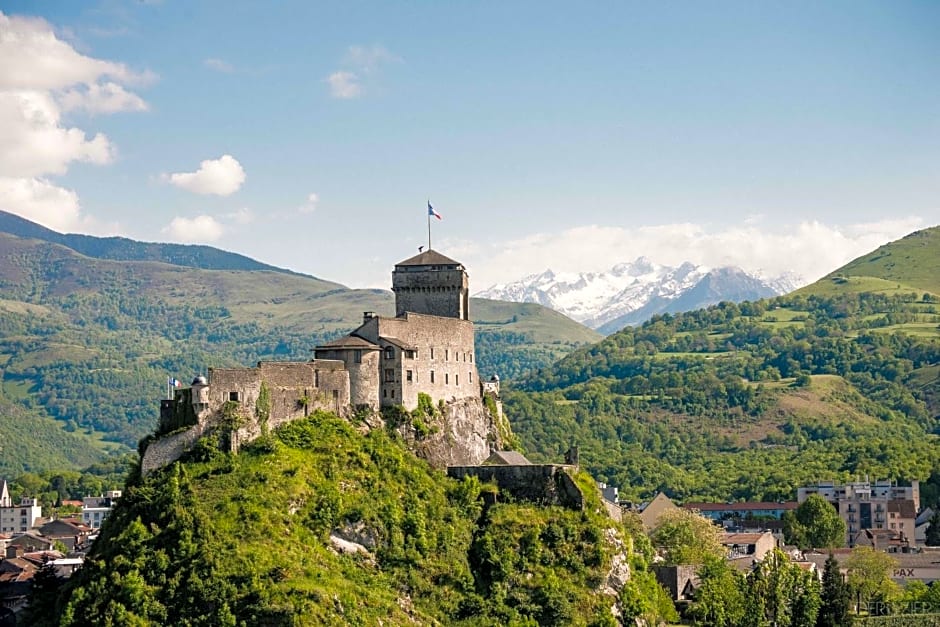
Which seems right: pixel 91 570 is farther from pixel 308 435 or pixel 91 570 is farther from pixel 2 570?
pixel 2 570

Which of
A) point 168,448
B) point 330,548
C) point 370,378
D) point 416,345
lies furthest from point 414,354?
point 168,448

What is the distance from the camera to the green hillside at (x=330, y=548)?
242ft

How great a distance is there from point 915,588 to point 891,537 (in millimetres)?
33554

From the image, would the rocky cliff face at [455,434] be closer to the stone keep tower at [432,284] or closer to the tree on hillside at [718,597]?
the stone keep tower at [432,284]

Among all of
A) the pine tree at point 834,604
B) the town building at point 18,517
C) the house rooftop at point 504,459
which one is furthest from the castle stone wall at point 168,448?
the town building at point 18,517

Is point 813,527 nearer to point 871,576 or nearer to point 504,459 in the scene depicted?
point 871,576

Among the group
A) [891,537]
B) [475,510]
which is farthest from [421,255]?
[891,537]

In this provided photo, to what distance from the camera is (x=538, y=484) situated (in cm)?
9131

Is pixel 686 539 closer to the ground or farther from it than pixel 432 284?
closer to the ground

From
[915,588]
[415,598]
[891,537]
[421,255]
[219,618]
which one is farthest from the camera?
[891,537]

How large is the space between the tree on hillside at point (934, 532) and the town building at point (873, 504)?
323 cm

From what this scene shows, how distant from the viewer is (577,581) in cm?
8738

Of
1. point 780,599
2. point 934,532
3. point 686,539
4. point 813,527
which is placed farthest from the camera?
point 934,532

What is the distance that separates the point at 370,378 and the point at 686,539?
3897cm
